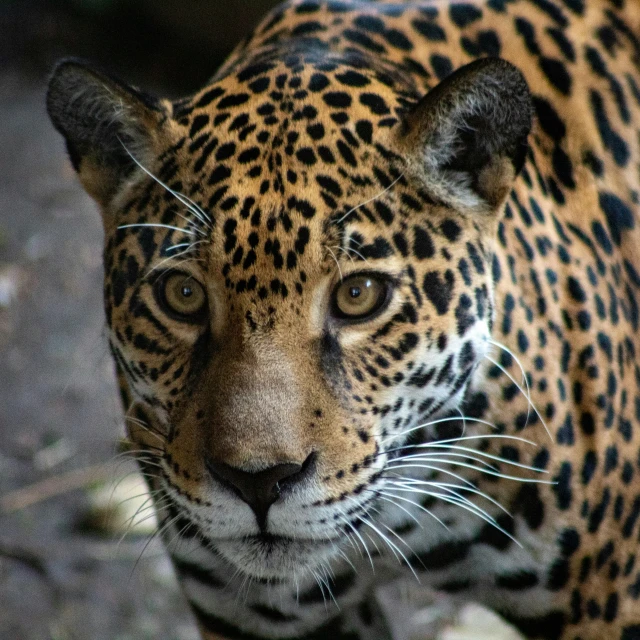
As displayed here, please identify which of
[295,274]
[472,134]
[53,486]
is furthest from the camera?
[53,486]

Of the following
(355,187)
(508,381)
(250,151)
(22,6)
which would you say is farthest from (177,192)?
(22,6)

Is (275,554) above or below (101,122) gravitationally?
below

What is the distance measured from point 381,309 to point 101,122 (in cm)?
99

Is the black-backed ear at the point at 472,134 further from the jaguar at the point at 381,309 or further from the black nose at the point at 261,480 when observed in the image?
the black nose at the point at 261,480

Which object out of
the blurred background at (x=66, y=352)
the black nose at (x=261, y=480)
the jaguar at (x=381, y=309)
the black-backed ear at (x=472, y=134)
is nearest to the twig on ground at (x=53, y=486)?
the blurred background at (x=66, y=352)

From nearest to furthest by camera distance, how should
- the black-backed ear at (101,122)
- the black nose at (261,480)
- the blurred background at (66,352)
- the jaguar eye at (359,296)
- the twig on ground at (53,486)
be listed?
the black nose at (261,480) → the jaguar eye at (359,296) → the black-backed ear at (101,122) → the blurred background at (66,352) → the twig on ground at (53,486)

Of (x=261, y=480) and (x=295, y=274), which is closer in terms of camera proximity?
(x=261, y=480)

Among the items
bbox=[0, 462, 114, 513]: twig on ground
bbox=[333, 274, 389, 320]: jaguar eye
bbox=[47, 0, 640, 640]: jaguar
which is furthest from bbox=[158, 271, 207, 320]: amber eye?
bbox=[0, 462, 114, 513]: twig on ground

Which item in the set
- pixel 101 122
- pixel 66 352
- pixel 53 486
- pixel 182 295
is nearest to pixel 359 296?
pixel 182 295

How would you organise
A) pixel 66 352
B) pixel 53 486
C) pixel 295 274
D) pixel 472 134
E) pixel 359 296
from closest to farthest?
pixel 295 274 → pixel 359 296 → pixel 472 134 → pixel 53 486 → pixel 66 352

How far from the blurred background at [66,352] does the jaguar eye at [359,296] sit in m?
0.93

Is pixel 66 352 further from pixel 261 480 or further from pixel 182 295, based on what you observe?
pixel 261 480

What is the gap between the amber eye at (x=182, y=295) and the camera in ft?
9.00

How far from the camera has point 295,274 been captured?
2576mm
